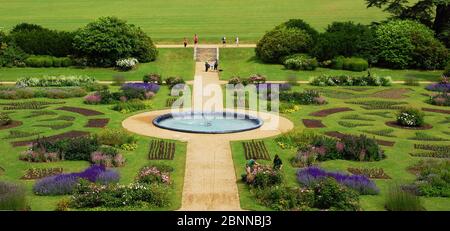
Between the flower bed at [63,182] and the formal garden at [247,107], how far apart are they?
0.17 feet

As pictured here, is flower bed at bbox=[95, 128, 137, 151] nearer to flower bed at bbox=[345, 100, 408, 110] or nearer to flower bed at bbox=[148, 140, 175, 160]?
flower bed at bbox=[148, 140, 175, 160]

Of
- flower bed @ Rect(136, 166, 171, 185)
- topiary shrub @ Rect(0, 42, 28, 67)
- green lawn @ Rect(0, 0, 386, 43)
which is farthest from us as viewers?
green lawn @ Rect(0, 0, 386, 43)

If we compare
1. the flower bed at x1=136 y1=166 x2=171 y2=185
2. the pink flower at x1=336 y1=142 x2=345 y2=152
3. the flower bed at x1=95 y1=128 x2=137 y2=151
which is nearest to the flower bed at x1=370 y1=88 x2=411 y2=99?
the pink flower at x1=336 y1=142 x2=345 y2=152

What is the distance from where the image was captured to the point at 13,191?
21.1m

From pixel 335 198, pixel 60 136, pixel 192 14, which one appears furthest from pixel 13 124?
pixel 192 14

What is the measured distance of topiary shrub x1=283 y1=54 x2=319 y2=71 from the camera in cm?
5488

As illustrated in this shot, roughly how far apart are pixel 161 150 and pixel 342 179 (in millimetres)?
8776

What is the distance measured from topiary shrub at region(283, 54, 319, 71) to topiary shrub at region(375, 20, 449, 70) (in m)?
6.60

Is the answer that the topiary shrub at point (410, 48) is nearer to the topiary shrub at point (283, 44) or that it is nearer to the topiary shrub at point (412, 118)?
the topiary shrub at point (283, 44)

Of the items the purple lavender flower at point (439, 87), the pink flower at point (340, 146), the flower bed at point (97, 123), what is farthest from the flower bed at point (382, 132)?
the purple lavender flower at point (439, 87)

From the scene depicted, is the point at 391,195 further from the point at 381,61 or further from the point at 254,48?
the point at 254,48

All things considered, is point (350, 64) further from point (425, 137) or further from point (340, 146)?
point (340, 146)

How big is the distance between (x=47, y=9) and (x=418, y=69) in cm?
5915

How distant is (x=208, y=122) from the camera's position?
34.6 metres
